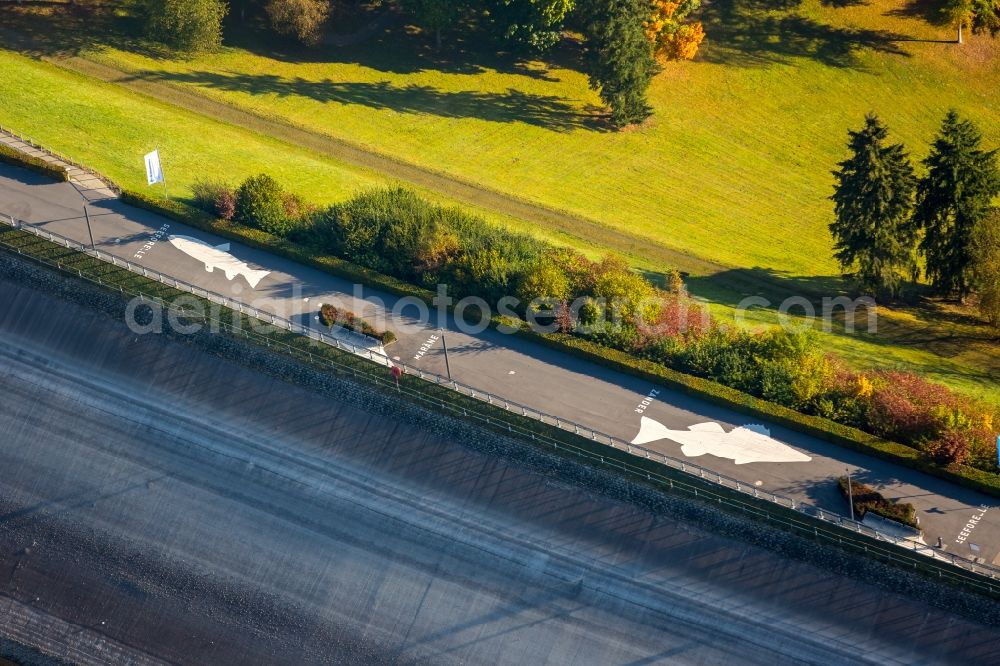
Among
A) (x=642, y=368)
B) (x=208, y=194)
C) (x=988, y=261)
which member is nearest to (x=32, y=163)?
(x=208, y=194)

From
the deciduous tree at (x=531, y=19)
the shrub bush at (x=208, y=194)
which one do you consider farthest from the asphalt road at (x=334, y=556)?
the deciduous tree at (x=531, y=19)

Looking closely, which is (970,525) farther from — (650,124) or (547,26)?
(547,26)

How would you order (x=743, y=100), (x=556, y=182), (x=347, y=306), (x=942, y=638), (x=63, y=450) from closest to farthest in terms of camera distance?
(x=942, y=638), (x=63, y=450), (x=347, y=306), (x=556, y=182), (x=743, y=100)

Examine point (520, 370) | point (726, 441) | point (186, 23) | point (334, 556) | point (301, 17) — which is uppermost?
point (301, 17)

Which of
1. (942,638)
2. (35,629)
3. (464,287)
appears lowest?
(35,629)

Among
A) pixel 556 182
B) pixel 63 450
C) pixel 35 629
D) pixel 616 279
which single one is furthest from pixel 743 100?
pixel 35 629

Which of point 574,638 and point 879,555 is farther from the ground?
point 879,555

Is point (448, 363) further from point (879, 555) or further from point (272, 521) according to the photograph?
point (879, 555)

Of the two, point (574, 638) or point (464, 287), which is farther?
point (464, 287)
